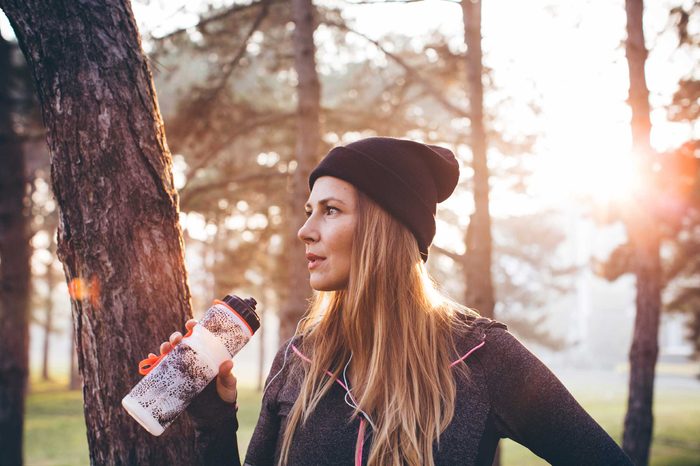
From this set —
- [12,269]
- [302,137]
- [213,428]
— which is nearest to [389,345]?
[213,428]

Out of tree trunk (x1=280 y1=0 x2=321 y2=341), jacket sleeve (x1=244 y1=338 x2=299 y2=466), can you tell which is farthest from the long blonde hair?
tree trunk (x1=280 y1=0 x2=321 y2=341)

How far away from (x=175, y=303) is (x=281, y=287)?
17601mm

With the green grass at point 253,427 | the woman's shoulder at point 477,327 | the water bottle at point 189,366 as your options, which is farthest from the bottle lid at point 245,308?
the green grass at point 253,427

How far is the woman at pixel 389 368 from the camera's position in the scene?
83.0 inches

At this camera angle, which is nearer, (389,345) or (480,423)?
(480,423)

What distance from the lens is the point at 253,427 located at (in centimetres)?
1691

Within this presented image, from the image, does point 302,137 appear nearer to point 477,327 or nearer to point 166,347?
point 477,327

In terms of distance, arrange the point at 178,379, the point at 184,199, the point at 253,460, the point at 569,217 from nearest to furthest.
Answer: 1. the point at 178,379
2. the point at 253,460
3. the point at 184,199
4. the point at 569,217

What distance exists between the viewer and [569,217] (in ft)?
210

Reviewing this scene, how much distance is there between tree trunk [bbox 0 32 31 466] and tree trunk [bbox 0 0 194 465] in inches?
299

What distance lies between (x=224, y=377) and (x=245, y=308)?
1.05 ft

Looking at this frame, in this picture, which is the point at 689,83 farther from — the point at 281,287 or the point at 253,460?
the point at 281,287

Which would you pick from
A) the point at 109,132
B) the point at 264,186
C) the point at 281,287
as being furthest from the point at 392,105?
the point at 281,287

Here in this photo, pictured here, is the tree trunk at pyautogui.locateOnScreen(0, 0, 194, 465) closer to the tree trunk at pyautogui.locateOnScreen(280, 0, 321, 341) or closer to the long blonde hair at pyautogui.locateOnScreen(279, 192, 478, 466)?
the long blonde hair at pyautogui.locateOnScreen(279, 192, 478, 466)
